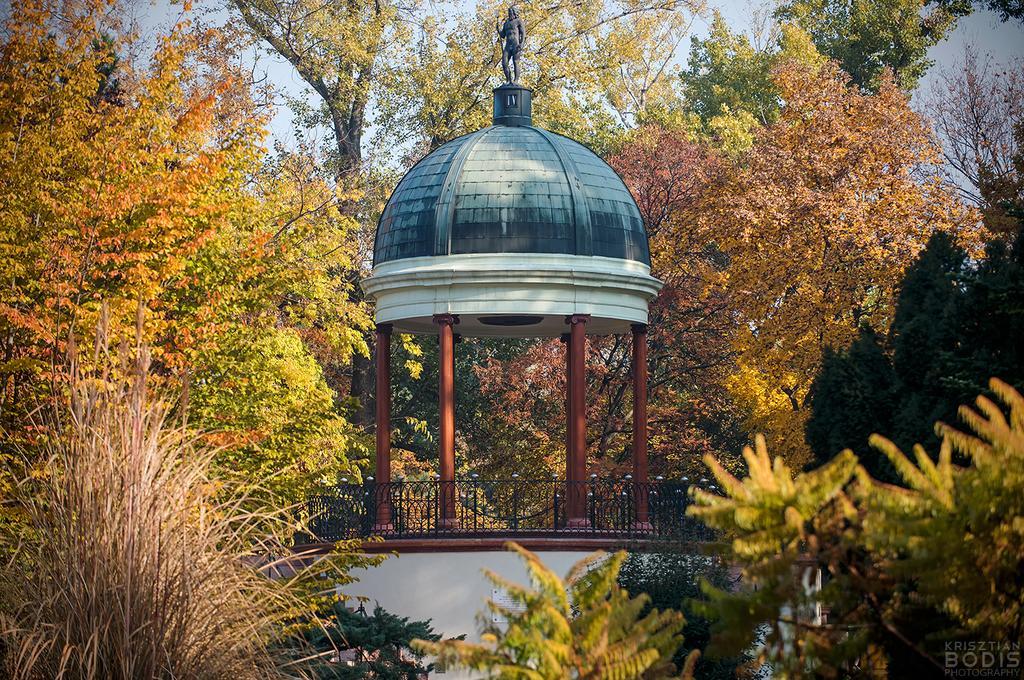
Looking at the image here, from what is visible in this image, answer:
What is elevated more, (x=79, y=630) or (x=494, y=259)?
(x=494, y=259)

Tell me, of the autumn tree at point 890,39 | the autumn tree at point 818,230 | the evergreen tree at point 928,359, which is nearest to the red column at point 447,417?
the autumn tree at point 818,230

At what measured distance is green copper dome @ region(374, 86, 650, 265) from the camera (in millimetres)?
25766

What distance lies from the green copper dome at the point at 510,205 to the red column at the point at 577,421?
4.41 feet

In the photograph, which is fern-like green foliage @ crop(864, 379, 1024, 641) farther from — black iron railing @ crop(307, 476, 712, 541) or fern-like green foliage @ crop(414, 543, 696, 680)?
black iron railing @ crop(307, 476, 712, 541)

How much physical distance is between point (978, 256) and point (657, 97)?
880 inches

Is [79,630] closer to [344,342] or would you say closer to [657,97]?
[344,342]

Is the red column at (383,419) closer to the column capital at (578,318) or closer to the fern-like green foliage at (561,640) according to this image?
the column capital at (578,318)

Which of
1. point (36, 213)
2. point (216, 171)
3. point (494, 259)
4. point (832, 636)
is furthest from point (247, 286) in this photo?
point (832, 636)

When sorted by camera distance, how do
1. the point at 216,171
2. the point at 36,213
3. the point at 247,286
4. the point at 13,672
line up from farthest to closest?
the point at 247,286 → the point at 216,171 → the point at 36,213 → the point at 13,672

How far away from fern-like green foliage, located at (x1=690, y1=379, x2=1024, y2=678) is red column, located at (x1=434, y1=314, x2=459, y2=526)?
18.3 meters

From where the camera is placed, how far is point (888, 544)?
23.3 feet

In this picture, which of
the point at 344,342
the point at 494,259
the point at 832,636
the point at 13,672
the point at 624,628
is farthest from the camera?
the point at 344,342

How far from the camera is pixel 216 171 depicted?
18.5m

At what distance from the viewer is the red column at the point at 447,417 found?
25.8 metres
